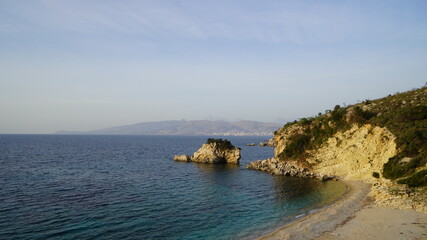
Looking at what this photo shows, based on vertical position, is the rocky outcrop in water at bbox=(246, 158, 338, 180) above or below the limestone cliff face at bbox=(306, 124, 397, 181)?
below

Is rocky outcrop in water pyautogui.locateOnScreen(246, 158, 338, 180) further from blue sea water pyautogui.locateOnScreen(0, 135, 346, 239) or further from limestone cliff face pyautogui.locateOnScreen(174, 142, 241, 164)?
limestone cliff face pyautogui.locateOnScreen(174, 142, 241, 164)

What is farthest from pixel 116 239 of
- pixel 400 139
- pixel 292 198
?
pixel 400 139

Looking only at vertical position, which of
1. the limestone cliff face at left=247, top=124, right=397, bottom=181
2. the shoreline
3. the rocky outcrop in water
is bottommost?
the shoreline

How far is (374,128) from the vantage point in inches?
2216

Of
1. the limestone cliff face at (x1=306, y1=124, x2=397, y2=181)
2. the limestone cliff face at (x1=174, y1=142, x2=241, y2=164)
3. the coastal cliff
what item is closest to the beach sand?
the coastal cliff

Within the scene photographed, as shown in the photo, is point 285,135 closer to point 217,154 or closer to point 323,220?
point 217,154

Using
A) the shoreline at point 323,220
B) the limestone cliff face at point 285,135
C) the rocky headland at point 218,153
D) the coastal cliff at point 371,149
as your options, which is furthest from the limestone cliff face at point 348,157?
the rocky headland at point 218,153

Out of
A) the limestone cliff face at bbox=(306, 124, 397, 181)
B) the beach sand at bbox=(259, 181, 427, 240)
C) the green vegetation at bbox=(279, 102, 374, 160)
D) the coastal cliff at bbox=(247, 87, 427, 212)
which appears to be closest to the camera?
the beach sand at bbox=(259, 181, 427, 240)

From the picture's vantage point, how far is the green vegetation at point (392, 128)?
147 ft

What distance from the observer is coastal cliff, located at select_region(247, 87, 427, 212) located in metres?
41.3

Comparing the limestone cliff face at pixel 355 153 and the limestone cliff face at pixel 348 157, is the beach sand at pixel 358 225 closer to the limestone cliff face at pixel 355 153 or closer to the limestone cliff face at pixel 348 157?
the limestone cliff face at pixel 355 153

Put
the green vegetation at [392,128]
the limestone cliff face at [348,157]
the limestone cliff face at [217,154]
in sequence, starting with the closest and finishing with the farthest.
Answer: the green vegetation at [392,128]
the limestone cliff face at [348,157]
the limestone cliff face at [217,154]

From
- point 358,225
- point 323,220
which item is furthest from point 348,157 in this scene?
point 358,225

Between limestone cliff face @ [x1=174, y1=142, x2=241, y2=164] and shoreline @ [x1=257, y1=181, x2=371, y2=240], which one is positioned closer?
shoreline @ [x1=257, y1=181, x2=371, y2=240]
